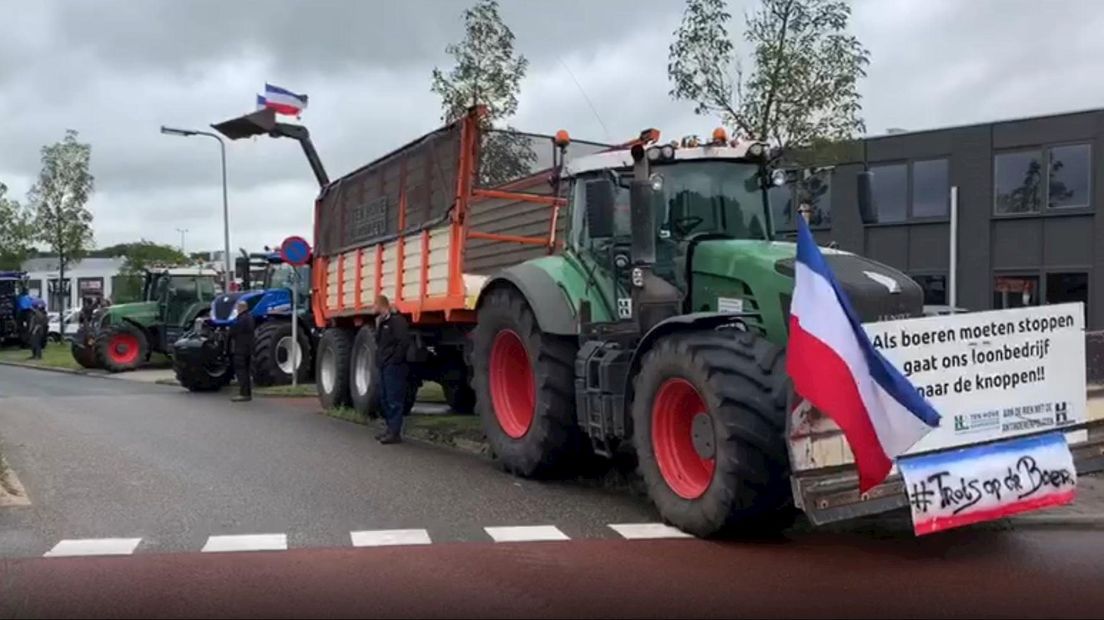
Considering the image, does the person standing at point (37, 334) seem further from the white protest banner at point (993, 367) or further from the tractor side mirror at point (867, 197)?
the white protest banner at point (993, 367)

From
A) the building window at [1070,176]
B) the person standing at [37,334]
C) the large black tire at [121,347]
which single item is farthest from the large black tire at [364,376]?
the person standing at [37,334]

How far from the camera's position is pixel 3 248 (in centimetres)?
4181

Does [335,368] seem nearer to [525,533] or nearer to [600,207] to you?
[600,207]

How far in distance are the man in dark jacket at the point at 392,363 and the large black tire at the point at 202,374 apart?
8.58m

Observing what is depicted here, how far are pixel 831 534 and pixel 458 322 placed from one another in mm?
5238

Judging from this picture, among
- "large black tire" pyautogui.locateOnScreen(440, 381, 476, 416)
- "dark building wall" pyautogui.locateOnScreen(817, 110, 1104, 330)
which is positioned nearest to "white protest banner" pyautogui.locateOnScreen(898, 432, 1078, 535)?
"large black tire" pyautogui.locateOnScreen(440, 381, 476, 416)

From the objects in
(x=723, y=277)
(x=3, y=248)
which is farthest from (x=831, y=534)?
(x=3, y=248)

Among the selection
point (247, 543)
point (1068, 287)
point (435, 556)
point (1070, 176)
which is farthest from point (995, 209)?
point (247, 543)

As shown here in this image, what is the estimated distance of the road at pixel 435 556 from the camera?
19.5 feet

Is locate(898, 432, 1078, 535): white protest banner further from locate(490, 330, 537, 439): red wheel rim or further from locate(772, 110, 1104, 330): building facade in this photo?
locate(772, 110, 1104, 330): building facade

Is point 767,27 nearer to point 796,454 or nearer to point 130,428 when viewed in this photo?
point 796,454

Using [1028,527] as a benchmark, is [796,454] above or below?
above

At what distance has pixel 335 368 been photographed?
1523cm

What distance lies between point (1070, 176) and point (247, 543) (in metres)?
22.8
